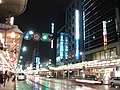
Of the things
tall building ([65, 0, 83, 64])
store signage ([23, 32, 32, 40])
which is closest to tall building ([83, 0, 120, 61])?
tall building ([65, 0, 83, 64])

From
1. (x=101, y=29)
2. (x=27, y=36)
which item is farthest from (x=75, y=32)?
(x=27, y=36)

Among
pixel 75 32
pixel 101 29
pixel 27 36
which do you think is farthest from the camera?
pixel 75 32

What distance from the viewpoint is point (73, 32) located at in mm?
108875

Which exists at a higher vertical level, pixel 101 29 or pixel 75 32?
pixel 75 32

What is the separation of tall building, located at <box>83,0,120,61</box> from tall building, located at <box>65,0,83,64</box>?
11.8 ft

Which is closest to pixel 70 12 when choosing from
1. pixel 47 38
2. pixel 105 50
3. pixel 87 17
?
pixel 87 17

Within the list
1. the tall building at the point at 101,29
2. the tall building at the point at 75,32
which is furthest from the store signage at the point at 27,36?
the tall building at the point at 75,32

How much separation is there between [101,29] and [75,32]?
2402cm

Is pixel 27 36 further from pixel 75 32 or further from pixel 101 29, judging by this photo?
pixel 75 32

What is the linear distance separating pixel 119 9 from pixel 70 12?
165 feet

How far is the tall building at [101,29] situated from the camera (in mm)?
69062

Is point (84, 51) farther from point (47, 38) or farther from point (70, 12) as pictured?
point (47, 38)

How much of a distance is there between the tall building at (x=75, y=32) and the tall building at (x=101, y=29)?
3602mm

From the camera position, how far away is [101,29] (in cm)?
8006
